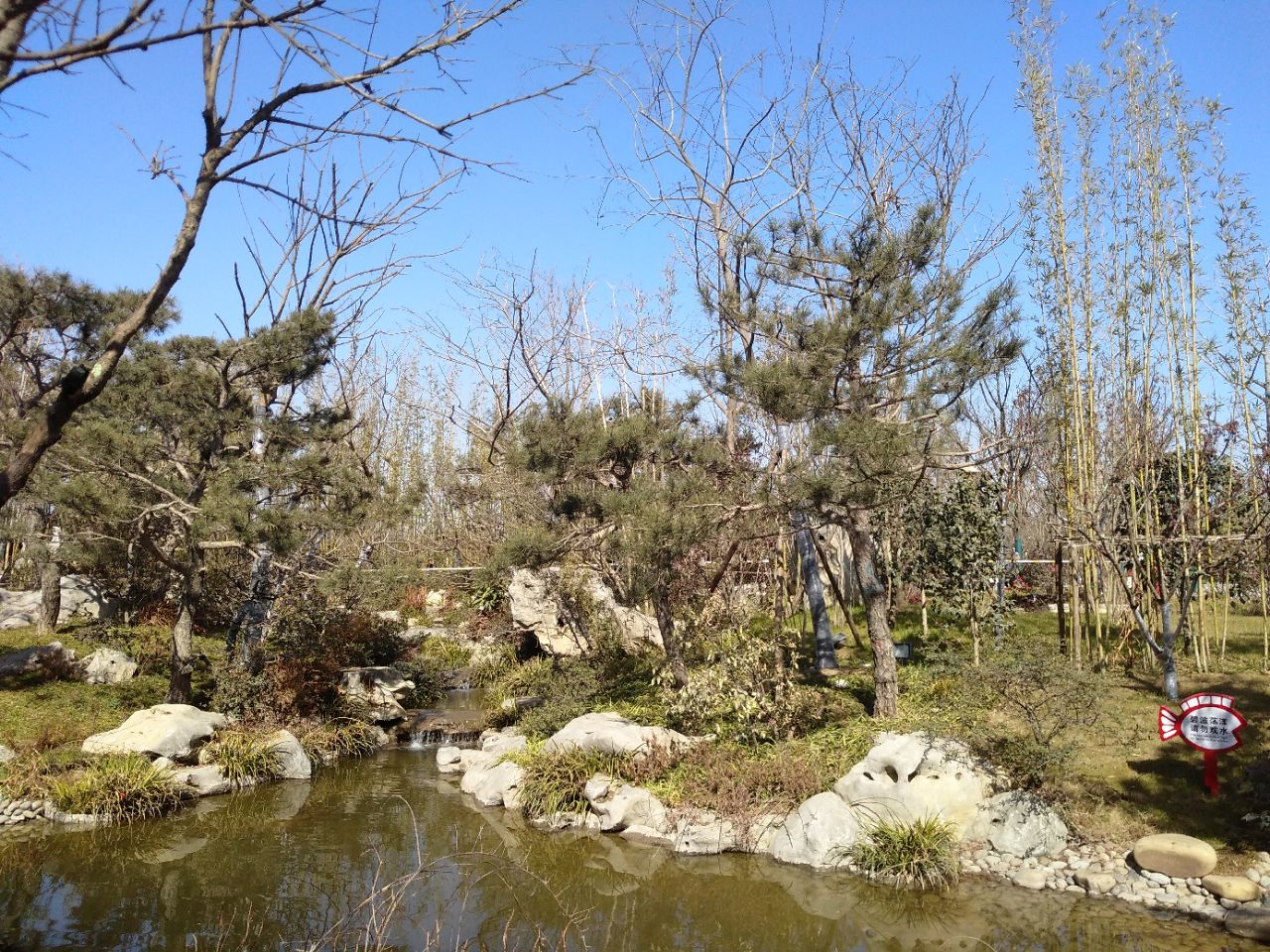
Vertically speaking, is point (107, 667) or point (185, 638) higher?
point (185, 638)

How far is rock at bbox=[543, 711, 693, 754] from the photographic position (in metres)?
8.12

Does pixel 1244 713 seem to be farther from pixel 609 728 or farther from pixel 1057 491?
pixel 609 728

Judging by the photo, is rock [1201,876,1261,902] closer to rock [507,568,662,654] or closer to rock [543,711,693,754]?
rock [543,711,693,754]

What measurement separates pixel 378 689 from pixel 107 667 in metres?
3.08

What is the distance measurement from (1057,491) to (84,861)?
372 inches

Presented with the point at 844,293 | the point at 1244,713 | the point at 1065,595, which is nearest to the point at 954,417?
the point at 844,293

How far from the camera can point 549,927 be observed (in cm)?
572

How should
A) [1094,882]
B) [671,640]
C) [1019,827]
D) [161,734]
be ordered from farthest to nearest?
1. [671,640]
2. [161,734]
3. [1019,827]
4. [1094,882]

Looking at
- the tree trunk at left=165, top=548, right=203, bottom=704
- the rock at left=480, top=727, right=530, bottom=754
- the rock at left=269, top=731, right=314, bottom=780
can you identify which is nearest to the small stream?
the rock at left=269, top=731, right=314, bottom=780

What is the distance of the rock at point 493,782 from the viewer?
8.44 metres

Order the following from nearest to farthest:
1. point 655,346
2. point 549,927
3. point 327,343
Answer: point 549,927 → point 327,343 → point 655,346

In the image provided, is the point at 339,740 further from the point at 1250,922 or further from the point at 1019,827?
the point at 1250,922

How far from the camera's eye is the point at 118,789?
7.77 metres

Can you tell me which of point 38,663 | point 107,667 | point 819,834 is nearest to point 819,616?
point 819,834
